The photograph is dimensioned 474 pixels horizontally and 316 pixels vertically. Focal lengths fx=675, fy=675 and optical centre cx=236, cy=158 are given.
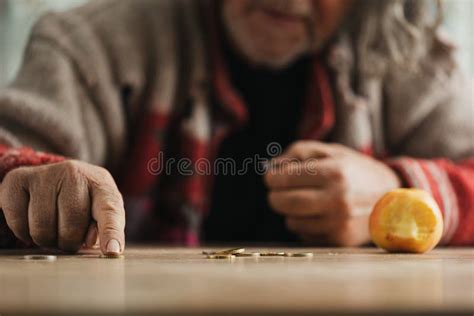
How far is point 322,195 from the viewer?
100 cm

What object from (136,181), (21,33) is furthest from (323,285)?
(21,33)

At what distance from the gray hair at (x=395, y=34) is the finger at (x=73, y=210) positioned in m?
0.85

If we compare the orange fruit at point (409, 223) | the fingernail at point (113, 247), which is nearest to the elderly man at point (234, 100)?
the orange fruit at point (409, 223)

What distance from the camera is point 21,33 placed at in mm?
2762

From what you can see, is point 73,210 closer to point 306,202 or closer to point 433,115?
point 306,202

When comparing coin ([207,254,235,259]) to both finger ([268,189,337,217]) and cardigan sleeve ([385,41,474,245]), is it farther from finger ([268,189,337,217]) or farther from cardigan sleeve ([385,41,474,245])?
cardigan sleeve ([385,41,474,245])

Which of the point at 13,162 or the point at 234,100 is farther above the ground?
the point at 234,100

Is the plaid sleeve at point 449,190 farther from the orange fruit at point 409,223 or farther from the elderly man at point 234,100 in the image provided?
the orange fruit at point 409,223

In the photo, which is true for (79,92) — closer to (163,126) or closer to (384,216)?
(163,126)

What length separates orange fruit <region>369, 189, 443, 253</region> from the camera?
0.71 metres

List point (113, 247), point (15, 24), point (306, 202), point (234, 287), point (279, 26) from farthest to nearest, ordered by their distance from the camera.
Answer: point (15, 24)
point (279, 26)
point (306, 202)
point (113, 247)
point (234, 287)

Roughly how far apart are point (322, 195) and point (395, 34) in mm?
501

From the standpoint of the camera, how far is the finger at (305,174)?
100cm

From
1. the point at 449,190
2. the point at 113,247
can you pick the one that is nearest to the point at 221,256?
the point at 113,247
